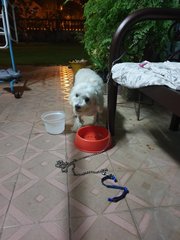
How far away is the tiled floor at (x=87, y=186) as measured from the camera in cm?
104

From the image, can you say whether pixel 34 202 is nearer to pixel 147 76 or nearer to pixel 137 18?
pixel 147 76

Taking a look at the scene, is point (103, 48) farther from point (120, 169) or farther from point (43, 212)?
point (43, 212)

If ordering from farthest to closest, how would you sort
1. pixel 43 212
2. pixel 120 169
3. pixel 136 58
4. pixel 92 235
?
1. pixel 136 58
2. pixel 120 169
3. pixel 43 212
4. pixel 92 235

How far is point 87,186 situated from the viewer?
1.32 m

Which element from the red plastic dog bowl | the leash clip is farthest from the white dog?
the leash clip

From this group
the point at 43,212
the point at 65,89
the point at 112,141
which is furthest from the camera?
the point at 65,89

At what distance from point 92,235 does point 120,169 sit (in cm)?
56

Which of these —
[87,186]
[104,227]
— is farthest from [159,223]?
[87,186]

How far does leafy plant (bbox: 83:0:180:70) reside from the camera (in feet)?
6.92

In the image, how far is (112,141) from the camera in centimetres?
184

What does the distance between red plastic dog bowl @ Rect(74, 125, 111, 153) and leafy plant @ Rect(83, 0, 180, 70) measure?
3.33ft

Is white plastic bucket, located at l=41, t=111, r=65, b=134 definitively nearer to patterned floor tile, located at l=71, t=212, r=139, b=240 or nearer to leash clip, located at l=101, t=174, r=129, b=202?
leash clip, located at l=101, t=174, r=129, b=202

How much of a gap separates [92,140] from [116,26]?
58.5 inches

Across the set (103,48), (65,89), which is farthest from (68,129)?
(65,89)
